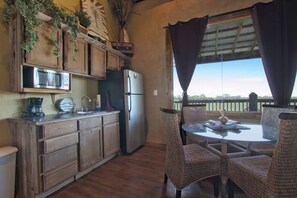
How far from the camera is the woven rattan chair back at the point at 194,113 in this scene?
2.88 m

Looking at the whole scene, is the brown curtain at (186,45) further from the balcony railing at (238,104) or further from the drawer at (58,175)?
the drawer at (58,175)

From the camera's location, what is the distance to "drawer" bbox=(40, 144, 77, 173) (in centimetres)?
193

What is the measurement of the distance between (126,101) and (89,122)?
→ 911 mm

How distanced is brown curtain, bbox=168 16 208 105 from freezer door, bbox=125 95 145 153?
982 millimetres

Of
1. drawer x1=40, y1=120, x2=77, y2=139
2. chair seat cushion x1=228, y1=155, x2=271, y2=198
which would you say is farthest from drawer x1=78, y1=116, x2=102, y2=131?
chair seat cushion x1=228, y1=155, x2=271, y2=198

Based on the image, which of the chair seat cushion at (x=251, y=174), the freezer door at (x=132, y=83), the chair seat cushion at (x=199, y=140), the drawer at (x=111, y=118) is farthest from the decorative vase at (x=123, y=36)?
the chair seat cushion at (x=251, y=174)

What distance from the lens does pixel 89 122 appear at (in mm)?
2605

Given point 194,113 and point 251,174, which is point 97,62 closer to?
point 194,113

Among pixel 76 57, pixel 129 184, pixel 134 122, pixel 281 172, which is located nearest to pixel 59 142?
pixel 129 184

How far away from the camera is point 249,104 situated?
3.34 m

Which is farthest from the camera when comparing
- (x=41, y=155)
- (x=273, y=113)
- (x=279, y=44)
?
(x=279, y=44)

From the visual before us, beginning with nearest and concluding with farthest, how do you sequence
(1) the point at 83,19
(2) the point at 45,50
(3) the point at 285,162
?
(3) the point at 285,162 → (2) the point at 45,50 → (1) the point at 83,19

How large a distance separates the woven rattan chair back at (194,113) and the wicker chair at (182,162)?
3.36 ft

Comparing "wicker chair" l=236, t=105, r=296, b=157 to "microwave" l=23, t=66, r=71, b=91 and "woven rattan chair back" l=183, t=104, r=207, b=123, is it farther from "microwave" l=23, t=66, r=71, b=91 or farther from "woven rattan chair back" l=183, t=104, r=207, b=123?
"microwave" l=23, t=66, r=71, b=91
